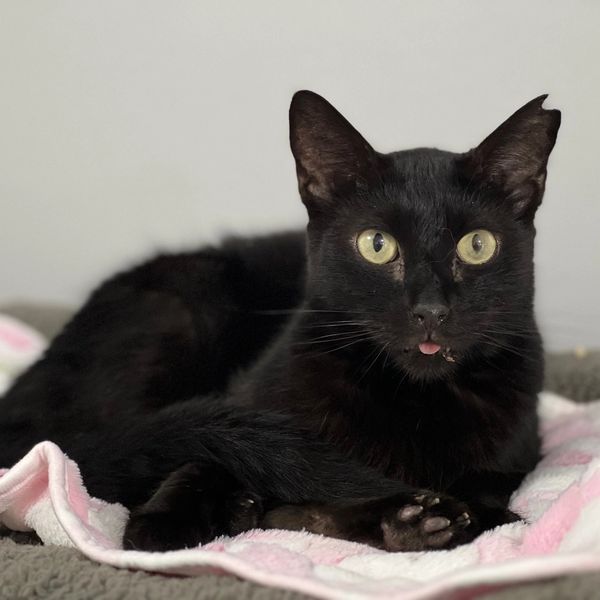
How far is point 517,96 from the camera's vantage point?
2.12 m

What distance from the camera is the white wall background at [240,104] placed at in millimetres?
2121

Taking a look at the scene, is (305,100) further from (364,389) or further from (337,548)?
(337,548)

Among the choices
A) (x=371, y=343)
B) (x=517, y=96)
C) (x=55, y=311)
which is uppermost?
(x=517, y=96)

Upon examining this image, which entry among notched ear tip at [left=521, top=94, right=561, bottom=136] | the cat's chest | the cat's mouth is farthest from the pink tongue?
notched ear tip at [left=521, top=94, right=561, bottom=136]

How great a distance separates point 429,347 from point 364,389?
16 cm

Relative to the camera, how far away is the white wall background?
212 cm

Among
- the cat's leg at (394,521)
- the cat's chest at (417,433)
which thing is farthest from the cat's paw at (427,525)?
the cat's chest at (417,433)

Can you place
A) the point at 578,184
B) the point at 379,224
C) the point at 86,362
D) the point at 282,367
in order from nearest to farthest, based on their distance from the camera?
1. the point at 379,224
2. the point at 282,367
3. the point at 86,362
4. the point at 578,184

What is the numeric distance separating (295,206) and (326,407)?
1.21 m

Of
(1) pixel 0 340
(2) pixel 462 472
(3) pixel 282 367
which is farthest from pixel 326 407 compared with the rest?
(1) pixel 0 340

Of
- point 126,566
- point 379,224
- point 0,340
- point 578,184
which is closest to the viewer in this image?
point 126,566

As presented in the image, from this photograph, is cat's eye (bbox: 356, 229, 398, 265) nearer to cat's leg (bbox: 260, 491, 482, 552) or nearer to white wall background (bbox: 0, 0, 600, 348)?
cat's leg (bbox: 260, 491, 482, 552)

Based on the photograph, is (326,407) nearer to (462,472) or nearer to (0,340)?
(462,472)

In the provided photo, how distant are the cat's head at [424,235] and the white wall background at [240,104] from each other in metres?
0.82
